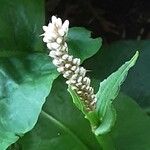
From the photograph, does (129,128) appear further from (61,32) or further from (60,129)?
(61,32)

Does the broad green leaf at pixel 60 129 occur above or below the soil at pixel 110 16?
above

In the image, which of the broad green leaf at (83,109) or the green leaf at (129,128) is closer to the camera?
the broad green leaf at (83,109)

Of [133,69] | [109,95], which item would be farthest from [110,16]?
[109,95]

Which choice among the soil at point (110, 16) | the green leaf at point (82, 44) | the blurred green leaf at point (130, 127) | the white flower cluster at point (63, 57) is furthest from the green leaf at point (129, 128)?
the soil at point (110, 16)

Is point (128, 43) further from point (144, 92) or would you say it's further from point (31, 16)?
point (31, 16)

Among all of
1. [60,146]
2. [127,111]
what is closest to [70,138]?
[60,146]

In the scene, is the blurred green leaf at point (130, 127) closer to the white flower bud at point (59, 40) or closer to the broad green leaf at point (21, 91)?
the broad green leaf at point (21, 91)

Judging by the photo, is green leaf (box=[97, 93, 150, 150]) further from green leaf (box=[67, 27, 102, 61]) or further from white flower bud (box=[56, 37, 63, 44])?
white flower bud (box=[56, 37, 63, 44])

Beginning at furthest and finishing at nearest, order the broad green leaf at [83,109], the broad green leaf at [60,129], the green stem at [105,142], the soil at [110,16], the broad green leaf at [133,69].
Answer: the soil at [110,16], the broad green leaf at [133,69], the broad green leaf at [60,129], the green stem at [105,142], the broad green leaf at [83,109]
